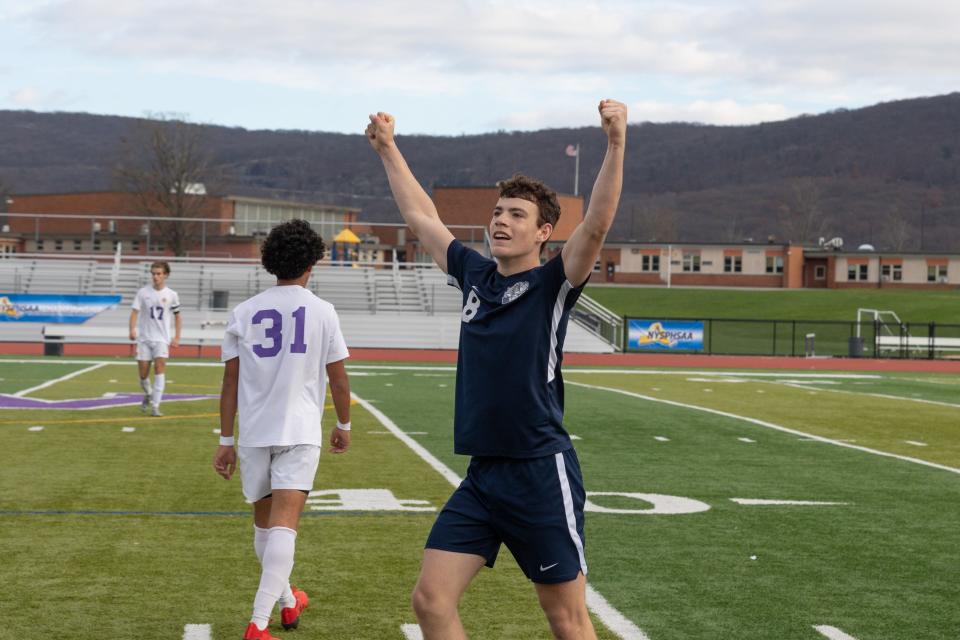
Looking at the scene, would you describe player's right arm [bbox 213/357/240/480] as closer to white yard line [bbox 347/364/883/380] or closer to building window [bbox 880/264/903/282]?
white yard line [bbox 347/364/883/380]

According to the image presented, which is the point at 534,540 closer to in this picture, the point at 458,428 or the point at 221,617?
the point at 458,428

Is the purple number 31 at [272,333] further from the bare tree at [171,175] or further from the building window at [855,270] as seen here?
the building window at [855,270]

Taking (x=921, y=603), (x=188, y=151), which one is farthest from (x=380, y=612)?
(x=188, y=151)

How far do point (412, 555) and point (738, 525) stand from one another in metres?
2.59

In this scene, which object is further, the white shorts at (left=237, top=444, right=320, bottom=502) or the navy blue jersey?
the white shorts at (left=237, top=444, right=320, bottom=502)

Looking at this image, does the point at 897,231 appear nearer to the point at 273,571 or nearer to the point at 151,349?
the point at 151,349

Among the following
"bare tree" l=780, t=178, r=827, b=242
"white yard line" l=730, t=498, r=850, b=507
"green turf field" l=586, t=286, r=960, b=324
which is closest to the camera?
"white yard line" l=730, t=498, r=850, b=507

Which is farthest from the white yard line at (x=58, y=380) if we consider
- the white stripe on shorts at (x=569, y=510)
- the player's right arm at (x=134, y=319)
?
the white stripe on shorts at (x=569, y=510)

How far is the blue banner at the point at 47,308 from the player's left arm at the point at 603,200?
39063 mm

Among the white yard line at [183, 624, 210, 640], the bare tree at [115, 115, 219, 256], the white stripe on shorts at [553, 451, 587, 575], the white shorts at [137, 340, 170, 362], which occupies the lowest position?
the white yard line at [183, 624, 210, 640]

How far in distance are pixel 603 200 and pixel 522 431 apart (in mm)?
841

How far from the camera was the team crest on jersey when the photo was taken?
4711 millimetres

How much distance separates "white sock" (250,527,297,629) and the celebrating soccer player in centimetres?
148

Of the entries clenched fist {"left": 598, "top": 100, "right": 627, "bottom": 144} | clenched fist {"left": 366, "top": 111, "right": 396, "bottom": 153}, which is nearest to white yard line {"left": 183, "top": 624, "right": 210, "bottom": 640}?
clenched fist {"left": 366, "top": 111, "right": 396, "bottom": 153}
